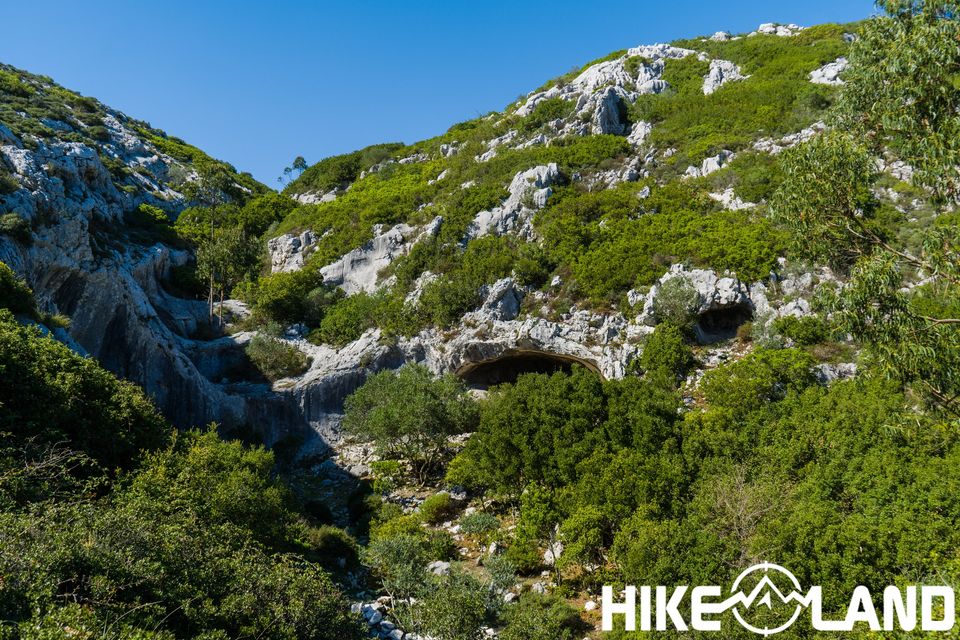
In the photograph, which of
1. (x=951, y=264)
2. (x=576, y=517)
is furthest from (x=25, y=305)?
(x=951, y=264)

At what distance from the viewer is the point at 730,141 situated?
41.4m

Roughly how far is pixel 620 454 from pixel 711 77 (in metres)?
48.4

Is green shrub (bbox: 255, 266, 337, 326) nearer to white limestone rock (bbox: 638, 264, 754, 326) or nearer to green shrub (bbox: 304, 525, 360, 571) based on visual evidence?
green shrub (bbox: 304, 525, 360, 571)

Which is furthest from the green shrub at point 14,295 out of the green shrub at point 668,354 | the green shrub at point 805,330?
the green shrub at point 805,330

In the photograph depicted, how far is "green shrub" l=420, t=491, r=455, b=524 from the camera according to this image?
23.3 meters

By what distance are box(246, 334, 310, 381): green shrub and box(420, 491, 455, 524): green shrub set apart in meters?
14.4

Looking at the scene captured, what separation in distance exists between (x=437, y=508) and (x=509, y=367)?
12543mm

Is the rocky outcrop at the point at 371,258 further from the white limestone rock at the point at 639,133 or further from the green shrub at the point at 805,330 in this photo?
the green shrub at the point at 805,330

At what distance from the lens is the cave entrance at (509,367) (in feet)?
105

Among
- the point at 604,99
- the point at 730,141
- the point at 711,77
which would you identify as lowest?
the point at 730,141

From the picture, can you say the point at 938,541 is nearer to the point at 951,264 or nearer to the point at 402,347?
the point at 951,264

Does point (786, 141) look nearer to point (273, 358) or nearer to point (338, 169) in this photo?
point (273, 358)

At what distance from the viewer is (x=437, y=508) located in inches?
932

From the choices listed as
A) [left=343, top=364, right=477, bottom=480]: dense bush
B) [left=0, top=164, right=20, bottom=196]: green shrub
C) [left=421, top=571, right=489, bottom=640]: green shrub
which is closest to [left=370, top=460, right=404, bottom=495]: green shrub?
[left=343, top=364, right=477, bottom=480]: dense bush
